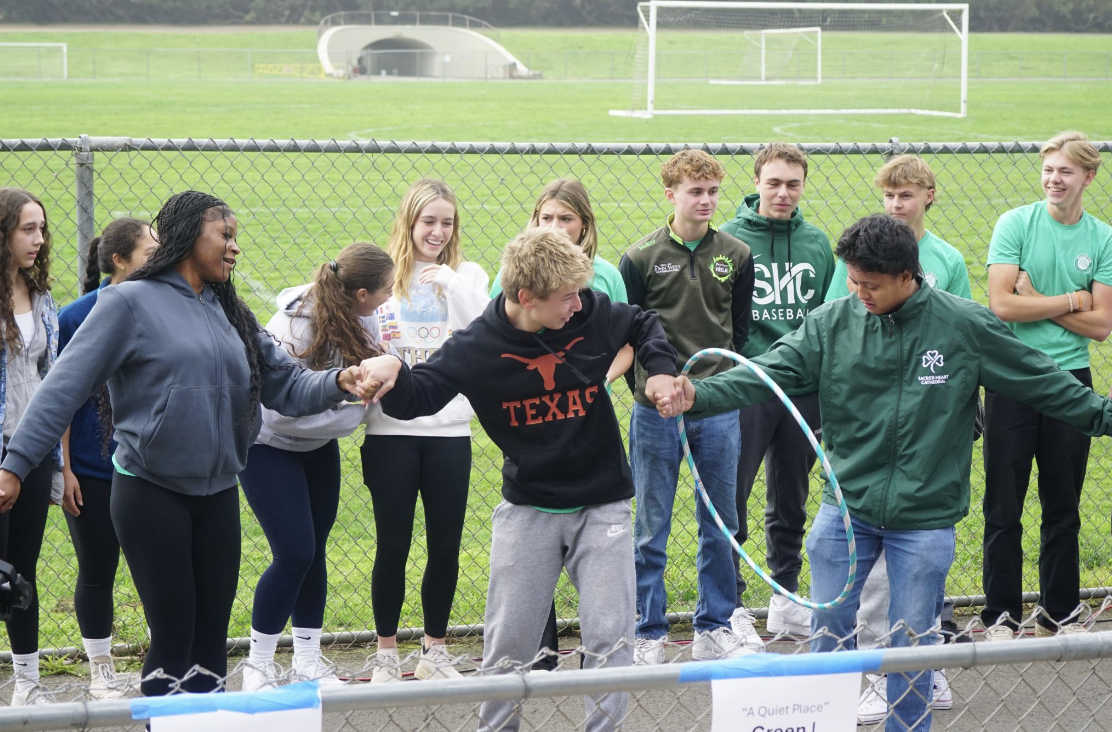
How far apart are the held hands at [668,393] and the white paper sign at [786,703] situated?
1.60 m

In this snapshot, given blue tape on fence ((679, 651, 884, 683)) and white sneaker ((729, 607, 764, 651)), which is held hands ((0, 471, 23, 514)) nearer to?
blue tape on fence ((679, 651, 884, 683))

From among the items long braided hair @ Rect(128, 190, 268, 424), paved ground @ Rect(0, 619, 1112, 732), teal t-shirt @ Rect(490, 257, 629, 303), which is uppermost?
long braided hair @ Rect(128, 190, 268, 424)

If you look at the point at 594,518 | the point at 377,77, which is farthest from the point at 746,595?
the point at 377,77

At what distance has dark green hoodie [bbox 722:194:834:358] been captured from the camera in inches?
230

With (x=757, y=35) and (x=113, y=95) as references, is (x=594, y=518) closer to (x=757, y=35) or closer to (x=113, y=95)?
(x=113, y=95)

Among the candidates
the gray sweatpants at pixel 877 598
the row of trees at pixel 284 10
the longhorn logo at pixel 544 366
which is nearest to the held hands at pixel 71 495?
the longhorn logo at pixel 544 366

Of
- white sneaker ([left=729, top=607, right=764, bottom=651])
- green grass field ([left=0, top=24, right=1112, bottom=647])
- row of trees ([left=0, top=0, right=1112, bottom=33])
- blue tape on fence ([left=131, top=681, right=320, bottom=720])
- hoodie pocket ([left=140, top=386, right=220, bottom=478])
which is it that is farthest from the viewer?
row of trees ([left=0, top=0, right=1112, bottom=33])

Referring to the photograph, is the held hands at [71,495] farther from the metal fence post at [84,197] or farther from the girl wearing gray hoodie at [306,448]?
the metal fence post at [84,197]

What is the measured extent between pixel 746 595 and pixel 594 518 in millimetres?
2513

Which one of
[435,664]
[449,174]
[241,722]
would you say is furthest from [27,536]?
[449,174]

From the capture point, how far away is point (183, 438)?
4047 mm

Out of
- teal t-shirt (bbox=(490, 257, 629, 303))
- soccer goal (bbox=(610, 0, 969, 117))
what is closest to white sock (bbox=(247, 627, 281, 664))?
teal t-shirt (bbox=(490, 257, 629, 303))

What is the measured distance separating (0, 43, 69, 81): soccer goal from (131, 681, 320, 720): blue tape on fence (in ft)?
173

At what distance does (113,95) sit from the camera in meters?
41.8
